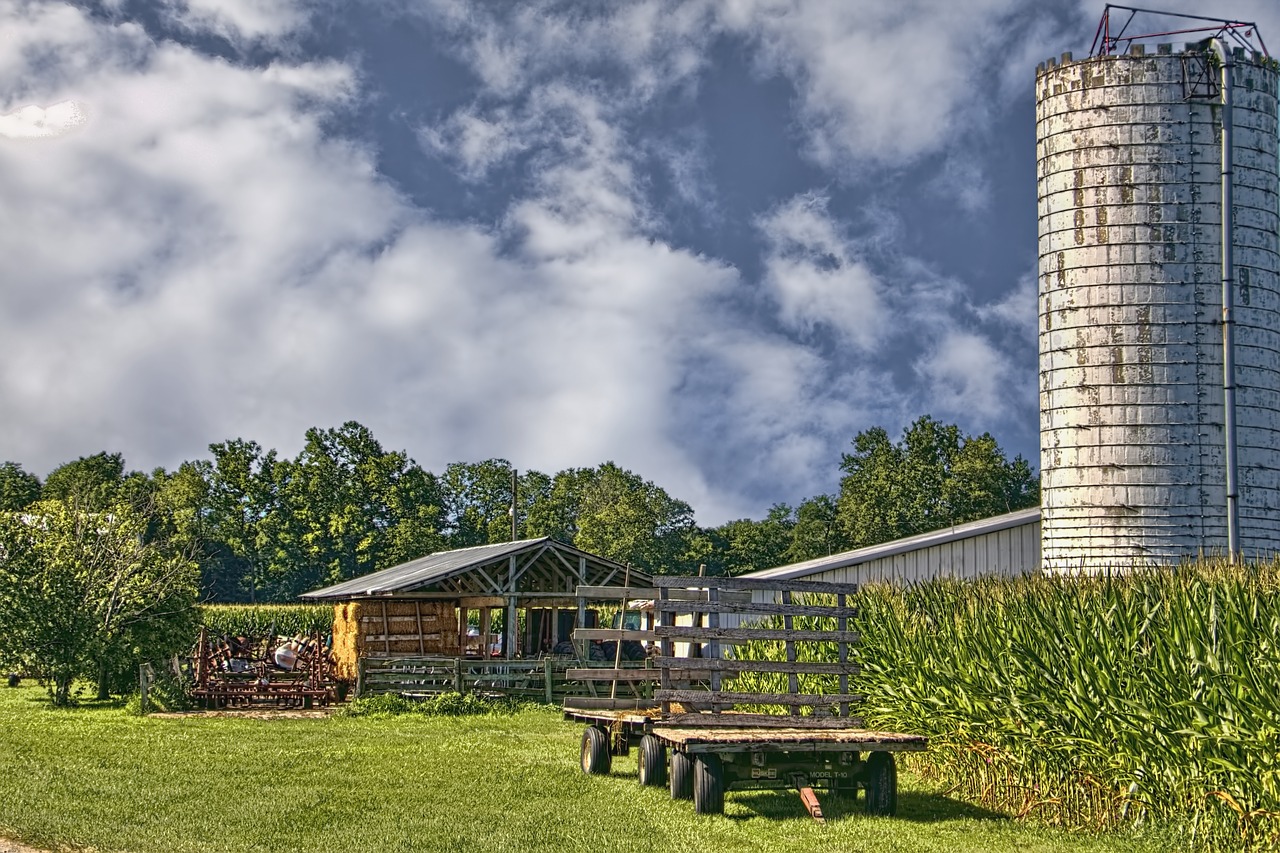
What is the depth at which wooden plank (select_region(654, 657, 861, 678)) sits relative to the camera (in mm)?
15893

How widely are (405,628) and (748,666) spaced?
21750 millimetres

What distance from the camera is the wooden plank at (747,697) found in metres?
15.8

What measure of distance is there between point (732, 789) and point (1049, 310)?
13021 mm

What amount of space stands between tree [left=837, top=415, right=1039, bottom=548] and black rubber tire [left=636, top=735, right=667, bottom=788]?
53.3 meters

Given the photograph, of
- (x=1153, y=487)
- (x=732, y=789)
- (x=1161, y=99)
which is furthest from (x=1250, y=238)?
(x=732, y=789)

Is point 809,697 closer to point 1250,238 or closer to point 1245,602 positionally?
point 1245,602

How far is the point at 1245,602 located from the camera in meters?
11.9

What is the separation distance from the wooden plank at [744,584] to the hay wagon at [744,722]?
0.06 feet

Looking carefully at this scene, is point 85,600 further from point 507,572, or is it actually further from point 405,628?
point 507,572

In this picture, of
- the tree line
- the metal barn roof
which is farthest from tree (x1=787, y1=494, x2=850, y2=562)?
the metal barn roof

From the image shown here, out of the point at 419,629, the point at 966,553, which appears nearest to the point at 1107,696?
the point at 966,553

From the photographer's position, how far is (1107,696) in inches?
513

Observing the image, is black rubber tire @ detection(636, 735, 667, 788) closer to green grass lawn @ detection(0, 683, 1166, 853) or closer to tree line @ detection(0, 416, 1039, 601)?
green grass lawn @ detection(0, 683, 1166, 853)

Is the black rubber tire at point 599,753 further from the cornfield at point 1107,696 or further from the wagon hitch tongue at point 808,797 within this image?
the wagon hitch tongue at point 808,797
